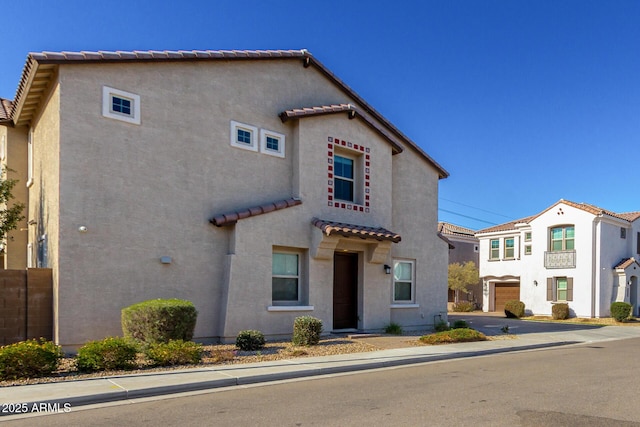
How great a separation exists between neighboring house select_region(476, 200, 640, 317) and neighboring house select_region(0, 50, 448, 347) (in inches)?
635

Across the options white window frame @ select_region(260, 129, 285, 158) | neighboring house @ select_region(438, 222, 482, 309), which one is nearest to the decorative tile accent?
white window frame @ select_region(260, 129, 285, 158)

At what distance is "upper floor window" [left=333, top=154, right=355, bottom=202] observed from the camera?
17.3m

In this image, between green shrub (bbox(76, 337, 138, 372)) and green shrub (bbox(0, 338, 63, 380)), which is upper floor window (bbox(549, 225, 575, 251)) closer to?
green shrub (bbox(76, 337, 138, 372))

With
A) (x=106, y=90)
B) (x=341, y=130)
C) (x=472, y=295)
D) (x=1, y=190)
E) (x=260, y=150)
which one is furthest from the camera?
(x=472, y=295)

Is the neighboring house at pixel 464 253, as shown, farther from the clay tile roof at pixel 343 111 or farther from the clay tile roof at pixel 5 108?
the clay tile roof at pixel 5 108

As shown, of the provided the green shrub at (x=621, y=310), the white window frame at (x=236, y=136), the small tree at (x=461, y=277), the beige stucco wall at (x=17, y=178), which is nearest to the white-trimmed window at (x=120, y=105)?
the white window frame at (x=236, y=136)

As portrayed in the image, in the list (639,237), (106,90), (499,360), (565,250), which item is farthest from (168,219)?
(639,237)

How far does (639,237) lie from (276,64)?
2825 cm

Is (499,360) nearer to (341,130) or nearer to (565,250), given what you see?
(341,130)

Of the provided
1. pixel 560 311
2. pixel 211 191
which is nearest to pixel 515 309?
pixel 560 311

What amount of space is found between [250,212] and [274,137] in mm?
2877

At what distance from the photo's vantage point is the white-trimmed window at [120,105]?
12633 mm

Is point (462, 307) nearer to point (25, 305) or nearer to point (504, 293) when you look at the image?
point (504, 293)

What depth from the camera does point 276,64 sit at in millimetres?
16297
